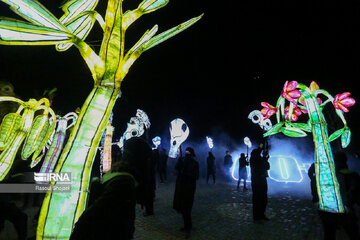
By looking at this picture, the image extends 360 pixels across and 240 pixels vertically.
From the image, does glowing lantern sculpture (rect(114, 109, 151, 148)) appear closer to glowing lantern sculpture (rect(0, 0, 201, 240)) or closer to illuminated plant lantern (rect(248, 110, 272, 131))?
illuminated plant lantern (rect(248, 110, 272, 131))

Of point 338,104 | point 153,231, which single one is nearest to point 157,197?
point 153,231

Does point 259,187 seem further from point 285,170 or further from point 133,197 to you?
point 285,170

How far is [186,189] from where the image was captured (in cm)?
536

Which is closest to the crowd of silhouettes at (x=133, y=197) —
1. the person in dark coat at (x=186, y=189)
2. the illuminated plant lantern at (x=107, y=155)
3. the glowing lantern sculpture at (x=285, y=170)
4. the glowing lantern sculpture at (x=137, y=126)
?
the person in dark coat at (x=186, y=189)

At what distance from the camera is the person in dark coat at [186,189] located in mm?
5246

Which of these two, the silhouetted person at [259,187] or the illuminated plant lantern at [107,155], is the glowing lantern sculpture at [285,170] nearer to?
the silhouetted person at [259,187]

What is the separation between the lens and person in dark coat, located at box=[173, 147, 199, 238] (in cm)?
525

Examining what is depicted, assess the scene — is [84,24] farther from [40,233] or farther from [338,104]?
[338,104]

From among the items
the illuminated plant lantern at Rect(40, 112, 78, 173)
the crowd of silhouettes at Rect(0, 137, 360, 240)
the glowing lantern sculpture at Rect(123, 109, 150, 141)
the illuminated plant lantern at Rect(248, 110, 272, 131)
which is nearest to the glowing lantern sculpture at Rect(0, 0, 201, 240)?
the crowd of silhouettes at Rect(0, 137, 360, 240)

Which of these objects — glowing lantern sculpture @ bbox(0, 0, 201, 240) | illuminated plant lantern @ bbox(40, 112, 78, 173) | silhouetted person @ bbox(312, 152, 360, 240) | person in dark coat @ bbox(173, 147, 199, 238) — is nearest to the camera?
glowing lantern sculpture @ bbox(0, 0, 201, 240)

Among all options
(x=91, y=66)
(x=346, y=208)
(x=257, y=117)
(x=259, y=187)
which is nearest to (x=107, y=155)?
(x=259, y=187)

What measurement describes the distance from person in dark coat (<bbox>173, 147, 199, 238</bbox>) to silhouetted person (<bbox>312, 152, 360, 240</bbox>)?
2821 millimetres

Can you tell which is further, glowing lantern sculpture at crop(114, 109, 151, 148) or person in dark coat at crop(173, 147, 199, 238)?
glowing lantern sculpture at crop(114, 109, 151, 148)

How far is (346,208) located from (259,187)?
9.18 ft
